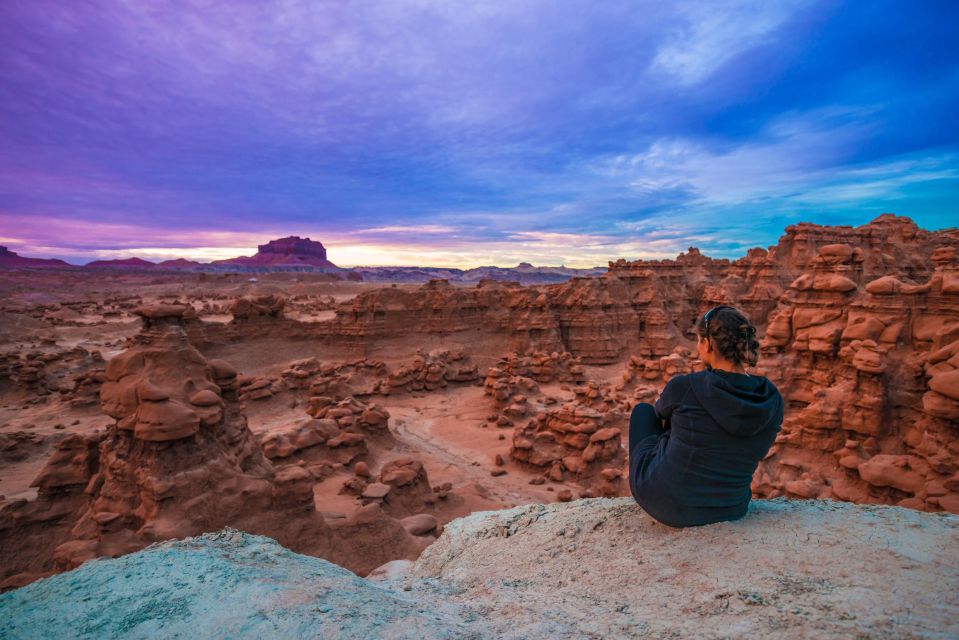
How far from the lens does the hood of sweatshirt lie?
266 cm

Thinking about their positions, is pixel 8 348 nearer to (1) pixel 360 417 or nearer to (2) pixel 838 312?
(1) pixel 360 417

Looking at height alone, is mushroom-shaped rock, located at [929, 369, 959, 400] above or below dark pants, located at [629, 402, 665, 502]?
below

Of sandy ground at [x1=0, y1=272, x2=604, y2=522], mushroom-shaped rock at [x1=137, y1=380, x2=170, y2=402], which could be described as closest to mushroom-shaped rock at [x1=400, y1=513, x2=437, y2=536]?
sandy ground at [x1=0, y1=272, x2=604, y2=522]

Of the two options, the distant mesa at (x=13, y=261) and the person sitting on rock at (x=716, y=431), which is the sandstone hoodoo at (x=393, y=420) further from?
the distant mesa at (x=13, y=261)

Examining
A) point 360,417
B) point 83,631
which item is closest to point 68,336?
point 360,417

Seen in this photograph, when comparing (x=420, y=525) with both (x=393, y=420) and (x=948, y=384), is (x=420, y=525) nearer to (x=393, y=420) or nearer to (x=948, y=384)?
(x=948, y=384)

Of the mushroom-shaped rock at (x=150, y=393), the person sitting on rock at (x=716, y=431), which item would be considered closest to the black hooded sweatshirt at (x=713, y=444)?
the person sitting on rock at (x=716, y=431)

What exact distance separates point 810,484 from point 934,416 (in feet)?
6.77

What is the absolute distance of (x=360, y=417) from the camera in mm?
13078

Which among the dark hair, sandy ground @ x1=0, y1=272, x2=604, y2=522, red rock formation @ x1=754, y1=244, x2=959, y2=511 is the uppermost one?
the dark hair

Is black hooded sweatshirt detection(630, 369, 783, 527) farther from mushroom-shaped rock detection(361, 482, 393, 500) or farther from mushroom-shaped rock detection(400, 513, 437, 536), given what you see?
mushroom-shaped rock detection(361, 482, 393, 500)

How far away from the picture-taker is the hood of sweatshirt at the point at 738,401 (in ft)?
8.71

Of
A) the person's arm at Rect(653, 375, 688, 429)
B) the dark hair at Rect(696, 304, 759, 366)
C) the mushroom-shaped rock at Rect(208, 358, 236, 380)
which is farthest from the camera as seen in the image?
the mushroom-shaped rock at Rect(208, 358, 236, 380)

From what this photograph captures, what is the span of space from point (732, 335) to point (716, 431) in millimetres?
611
